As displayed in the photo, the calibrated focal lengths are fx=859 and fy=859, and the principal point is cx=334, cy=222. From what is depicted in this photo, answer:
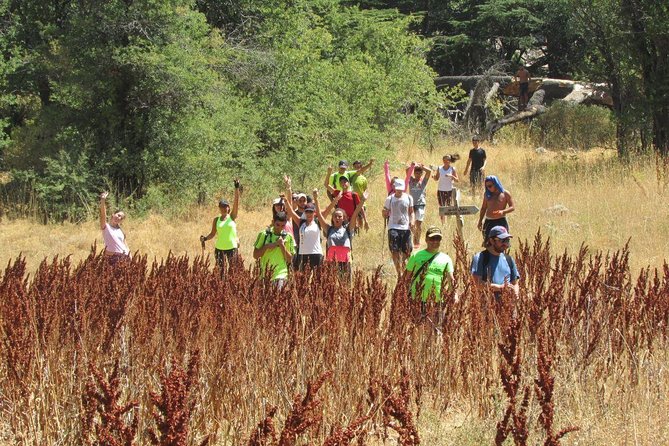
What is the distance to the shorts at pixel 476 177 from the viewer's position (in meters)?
19.4

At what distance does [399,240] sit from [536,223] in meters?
4.08

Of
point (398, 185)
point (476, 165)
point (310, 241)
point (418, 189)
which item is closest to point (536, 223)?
point (418, 189)

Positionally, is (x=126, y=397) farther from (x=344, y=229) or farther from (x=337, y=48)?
(x=337, y=48)

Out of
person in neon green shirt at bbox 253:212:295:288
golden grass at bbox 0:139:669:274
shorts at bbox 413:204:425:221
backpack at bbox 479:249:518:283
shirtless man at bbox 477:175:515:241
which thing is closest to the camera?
backpack at bbox 479:249:518:283

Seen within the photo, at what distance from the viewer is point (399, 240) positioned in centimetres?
1217

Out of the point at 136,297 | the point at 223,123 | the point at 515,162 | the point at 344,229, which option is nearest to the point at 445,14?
the point at 515,162

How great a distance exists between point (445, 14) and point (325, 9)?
9.71m

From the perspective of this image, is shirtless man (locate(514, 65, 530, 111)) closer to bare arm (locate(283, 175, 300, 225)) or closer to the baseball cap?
the baseball cap

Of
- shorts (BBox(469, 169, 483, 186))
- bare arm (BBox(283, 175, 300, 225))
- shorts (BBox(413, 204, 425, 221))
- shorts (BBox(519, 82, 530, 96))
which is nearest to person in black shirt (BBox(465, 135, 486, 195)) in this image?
shorts (BBox(469, 169, 483, 186))

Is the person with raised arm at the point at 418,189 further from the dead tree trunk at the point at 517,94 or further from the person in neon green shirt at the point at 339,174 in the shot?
the dead tree trunk at the point at 517,94

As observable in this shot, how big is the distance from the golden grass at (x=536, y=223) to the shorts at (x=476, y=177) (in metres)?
0.38

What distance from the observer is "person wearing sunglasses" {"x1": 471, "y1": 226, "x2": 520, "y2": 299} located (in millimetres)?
7258

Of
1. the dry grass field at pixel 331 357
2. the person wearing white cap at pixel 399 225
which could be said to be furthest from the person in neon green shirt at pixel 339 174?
the dry grass field at pixel 331 357

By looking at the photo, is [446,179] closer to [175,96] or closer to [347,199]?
[347,199]
